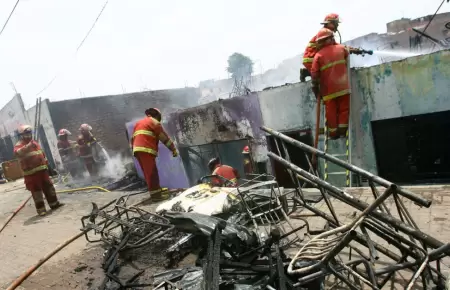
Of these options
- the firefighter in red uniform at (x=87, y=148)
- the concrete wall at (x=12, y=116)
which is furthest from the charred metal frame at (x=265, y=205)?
the concrete wall at (x=12, y=116)

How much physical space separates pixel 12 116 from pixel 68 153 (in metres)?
11.0

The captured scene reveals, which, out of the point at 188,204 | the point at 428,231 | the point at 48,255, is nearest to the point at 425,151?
the point at 428,231

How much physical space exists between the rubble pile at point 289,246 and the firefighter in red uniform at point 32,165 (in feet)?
10.3

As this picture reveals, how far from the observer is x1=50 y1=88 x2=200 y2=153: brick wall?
17062 mm

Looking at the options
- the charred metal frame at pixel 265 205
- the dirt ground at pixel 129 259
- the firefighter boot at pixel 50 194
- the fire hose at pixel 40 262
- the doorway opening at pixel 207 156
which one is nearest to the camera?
the dirt ground at pixel 129 259

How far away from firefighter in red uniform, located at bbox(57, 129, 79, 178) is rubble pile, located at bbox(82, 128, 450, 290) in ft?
37.7

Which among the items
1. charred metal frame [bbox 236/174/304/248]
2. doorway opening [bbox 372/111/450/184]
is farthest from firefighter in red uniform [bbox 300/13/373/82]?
charred metal frame [bbox 236/174/304/248]

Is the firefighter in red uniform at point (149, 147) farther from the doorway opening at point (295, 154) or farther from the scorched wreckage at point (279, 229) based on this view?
the doorway opening at point (295, 154)

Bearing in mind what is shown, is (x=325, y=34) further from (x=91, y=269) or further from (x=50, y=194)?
(x=50, y=194)

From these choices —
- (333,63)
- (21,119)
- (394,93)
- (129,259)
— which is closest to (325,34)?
(333,63)

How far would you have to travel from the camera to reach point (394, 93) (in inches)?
241

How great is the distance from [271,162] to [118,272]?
18.6ft

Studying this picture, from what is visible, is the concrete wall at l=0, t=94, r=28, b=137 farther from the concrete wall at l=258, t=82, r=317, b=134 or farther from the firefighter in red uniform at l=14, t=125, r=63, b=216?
the concrete wall at l=258, t=82, r=317, b=134

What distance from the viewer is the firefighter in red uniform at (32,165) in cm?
666
